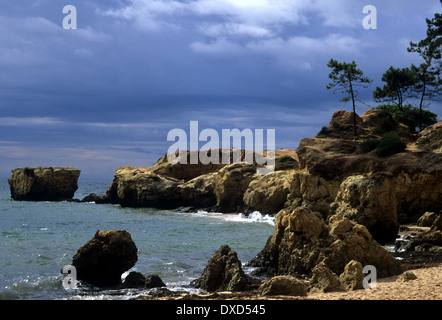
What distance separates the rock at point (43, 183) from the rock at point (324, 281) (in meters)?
70.5

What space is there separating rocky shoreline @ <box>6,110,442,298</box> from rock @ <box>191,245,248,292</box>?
34 millimetres

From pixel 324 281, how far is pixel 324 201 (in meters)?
22.7

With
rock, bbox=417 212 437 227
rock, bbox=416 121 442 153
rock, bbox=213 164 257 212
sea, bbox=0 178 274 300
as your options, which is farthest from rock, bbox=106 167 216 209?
rock, bbox=417 212 437 227

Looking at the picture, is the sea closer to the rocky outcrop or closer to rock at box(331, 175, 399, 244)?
the rocky outcrop

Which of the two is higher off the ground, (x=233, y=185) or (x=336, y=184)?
(x=336, y=184)

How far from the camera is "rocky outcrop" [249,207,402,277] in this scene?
1506 cm

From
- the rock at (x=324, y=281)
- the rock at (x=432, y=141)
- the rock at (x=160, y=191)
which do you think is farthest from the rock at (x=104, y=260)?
the rock at (x=160, y=191)

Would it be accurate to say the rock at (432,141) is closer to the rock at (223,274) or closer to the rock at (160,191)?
the rock at (223,274)

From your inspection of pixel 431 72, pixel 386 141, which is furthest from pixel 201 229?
pixel 431 72

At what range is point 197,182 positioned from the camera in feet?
197

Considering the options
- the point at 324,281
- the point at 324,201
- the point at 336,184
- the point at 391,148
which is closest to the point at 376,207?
the point at 336,184

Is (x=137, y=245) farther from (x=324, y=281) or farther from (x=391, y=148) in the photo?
(x=391, y=148)

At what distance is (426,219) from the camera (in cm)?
2870
